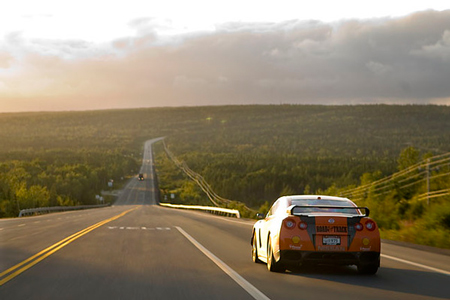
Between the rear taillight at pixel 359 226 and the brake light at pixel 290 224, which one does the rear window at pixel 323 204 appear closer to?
the rear taillight at pixel 359 226

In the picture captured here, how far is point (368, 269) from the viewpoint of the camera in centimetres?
1183

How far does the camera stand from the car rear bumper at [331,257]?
11.4m

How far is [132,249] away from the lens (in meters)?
17.1

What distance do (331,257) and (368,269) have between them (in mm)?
890

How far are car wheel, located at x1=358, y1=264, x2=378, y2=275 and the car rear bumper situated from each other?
0.20m

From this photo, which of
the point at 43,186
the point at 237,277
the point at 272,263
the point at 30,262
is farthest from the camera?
the point at 43,186

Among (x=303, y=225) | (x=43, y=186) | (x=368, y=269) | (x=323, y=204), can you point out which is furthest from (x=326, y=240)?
(x=43, y=186)

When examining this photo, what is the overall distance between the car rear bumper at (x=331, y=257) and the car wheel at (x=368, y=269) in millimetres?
199

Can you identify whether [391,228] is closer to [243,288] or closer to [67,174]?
[243,288]

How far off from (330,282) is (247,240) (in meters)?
10.6

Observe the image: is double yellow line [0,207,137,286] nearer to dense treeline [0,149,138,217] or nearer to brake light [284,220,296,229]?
brake light [284,220,296,229]

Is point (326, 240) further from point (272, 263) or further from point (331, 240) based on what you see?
point (272, 263)

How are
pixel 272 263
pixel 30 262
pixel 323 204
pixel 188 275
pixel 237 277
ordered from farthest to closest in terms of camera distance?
pixel 30 262, pixel 323 204, pixel 272 263, pixel 188 275, pixel 237 277

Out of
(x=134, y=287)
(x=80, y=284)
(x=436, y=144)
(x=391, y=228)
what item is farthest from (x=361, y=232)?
(x=436, y=144)
